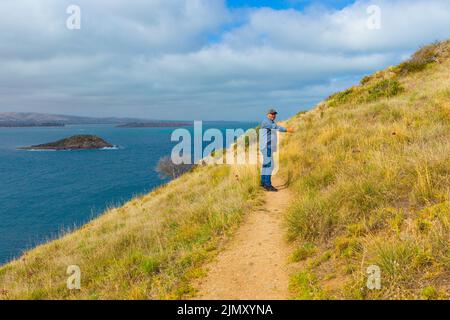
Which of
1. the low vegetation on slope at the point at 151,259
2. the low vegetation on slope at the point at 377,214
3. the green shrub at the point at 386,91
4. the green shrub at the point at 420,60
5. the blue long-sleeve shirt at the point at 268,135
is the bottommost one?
the low vegetation on slope at the point at 151,259

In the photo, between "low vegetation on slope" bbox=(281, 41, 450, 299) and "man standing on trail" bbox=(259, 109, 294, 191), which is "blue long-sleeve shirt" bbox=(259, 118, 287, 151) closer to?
"man standing on trail" bbox=(259, 109, 294, 191)

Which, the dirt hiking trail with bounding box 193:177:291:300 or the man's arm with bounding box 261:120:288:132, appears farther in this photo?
the man's arm with bounding box 261:120:288:132

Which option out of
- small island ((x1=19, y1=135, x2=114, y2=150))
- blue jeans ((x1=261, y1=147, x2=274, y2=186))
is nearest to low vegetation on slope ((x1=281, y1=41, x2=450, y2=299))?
blue jeans ((x1=261, y1=147, x2=274, y2=186))

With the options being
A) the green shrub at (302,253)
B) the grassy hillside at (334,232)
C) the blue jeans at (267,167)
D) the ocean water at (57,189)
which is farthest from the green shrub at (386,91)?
the ocean water at (57,189)

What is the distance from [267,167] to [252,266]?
16.1 feet

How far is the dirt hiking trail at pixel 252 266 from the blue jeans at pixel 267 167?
2281 millimetres

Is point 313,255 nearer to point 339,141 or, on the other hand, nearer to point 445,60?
point 339,141

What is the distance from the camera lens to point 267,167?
10508 mm

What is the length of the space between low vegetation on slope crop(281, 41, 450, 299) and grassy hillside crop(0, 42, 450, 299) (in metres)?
0.02

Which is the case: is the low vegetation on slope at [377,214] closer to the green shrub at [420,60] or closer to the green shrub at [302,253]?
the green shrub at [302,253]

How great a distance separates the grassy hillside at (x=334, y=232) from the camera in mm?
4738

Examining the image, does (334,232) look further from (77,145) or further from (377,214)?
(77,145)

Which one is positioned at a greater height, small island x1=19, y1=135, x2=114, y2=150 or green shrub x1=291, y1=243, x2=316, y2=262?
small island x1=19, y1=135, x2=114, y2=150

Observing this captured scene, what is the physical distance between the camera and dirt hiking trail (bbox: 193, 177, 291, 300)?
17.1ft
